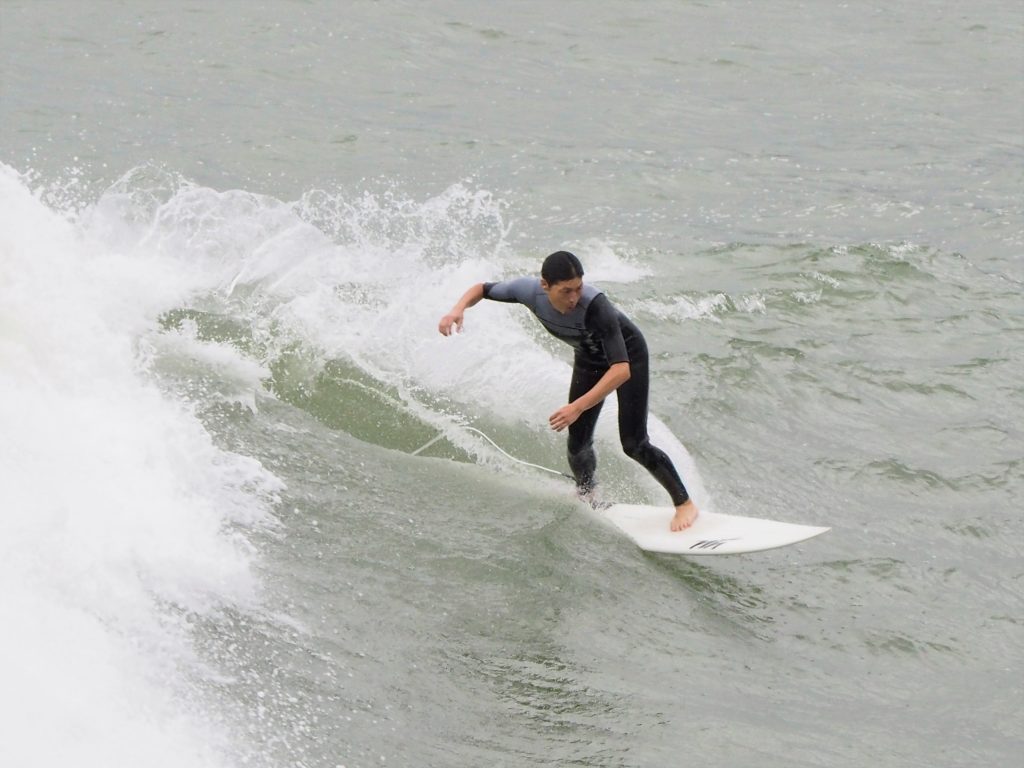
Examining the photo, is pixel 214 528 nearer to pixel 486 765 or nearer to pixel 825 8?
pixel 486 765

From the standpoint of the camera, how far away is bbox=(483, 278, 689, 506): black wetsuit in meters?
7.50

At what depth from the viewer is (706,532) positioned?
8008 millimetres

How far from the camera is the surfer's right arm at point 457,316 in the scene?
757cm

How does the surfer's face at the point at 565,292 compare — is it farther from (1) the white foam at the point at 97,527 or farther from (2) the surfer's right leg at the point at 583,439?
(1) the white foam at the point at 97,527

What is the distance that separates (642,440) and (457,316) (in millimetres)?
1474

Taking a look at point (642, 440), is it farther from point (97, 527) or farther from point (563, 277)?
point (97, 527)

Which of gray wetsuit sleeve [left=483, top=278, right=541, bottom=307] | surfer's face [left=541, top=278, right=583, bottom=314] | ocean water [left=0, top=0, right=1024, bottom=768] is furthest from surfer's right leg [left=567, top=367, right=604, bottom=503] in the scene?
surfer's face [left=541, top=278, right=583, bottom=314]

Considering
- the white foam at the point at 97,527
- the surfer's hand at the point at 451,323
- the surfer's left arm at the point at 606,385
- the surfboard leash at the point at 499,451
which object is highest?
the surfer's hand at the point at 451,323

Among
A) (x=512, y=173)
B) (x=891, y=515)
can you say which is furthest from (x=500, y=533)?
(x=512, y=173)

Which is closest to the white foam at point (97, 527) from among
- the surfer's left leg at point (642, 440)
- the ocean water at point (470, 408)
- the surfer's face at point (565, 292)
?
the ocean water at point (470, 408)

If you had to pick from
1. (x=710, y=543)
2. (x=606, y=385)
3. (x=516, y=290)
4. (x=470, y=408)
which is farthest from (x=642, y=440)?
(x=470, y=408)

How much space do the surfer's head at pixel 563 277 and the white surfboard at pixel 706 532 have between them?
5.79ft

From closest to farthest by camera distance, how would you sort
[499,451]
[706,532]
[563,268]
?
[563,268] → [706,532] → [499,451]

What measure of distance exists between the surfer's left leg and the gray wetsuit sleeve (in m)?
0.76
